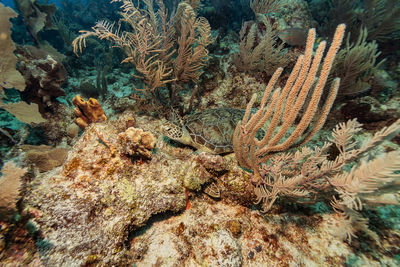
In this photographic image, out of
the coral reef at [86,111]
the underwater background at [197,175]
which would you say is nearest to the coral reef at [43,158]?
the underwater background at [197,175]

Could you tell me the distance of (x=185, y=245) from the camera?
196 centimetres

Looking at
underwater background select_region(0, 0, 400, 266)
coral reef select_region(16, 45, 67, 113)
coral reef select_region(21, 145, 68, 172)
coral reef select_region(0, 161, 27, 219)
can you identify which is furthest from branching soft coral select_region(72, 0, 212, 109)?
coral reef select_region(0, 161, 27, 219)

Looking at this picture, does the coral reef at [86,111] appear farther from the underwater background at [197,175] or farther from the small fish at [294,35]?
the small fish at [294,35]

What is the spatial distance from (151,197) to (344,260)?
8.58 feet

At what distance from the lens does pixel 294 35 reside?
429cm

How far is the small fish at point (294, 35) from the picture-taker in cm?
426

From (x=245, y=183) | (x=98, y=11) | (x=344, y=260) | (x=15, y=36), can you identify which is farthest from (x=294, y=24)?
(x=98, y=11)

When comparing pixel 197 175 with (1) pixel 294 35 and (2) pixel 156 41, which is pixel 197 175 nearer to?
(2) pixel 156 41

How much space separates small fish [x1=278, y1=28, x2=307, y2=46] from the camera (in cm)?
426

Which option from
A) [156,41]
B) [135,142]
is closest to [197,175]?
[135,142]

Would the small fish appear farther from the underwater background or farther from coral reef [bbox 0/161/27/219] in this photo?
coral reef [bbox 0/161/27/219]

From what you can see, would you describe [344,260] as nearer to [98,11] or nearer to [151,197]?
[151,197]

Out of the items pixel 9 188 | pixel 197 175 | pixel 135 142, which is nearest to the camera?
pixel 9 188

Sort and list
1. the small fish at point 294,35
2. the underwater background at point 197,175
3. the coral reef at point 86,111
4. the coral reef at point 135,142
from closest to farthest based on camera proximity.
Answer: the underwater background at point 197,175
the coral reef at point 135,142
the coral reef at point 86,111
the small fish at point 294,35
